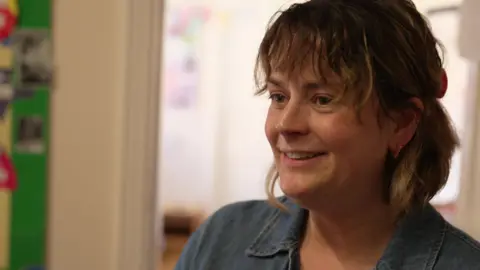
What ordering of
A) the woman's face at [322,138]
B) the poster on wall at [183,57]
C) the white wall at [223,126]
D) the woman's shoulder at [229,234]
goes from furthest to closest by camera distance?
1. the poster on wall at [183,57]
2. the white wall at [223,126]
3. the woman's shoulder at [229,234]
4. the woman's face at [322,138]

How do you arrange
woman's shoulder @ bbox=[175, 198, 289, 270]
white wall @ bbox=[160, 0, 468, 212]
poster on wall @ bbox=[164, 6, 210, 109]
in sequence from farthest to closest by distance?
poster on wall @ bbox=[164, 6, 210, 109] → white wall @ bbox=[160, 0, 468, 212] → woman's shoulder @ bbox=[175, 198, 289, 270]

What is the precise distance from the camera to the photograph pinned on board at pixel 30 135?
1.55 meters

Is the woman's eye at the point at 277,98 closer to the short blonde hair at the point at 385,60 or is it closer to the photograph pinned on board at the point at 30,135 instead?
the short blonde hair at the point at 385,60

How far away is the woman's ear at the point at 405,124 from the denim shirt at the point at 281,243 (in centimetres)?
12

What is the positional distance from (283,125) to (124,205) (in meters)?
0.79

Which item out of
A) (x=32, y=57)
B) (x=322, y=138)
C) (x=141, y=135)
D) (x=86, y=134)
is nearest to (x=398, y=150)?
(x=322, y=138)

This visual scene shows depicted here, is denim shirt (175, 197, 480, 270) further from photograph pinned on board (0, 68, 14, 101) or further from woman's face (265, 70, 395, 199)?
photograph pinned on board (0, 68, 14, 101)

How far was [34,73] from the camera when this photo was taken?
155 cm

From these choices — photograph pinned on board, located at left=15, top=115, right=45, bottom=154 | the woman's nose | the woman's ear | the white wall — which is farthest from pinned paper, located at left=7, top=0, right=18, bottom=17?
the white wall

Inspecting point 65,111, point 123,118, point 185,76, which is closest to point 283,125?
point 123,118

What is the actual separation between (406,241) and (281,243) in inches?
8.3

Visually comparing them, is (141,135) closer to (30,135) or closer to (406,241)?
(30,135)

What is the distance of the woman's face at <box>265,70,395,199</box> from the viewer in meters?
0.87

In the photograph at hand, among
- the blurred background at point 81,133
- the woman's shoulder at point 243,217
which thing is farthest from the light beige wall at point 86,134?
the woman's shoulder at point 243,217
